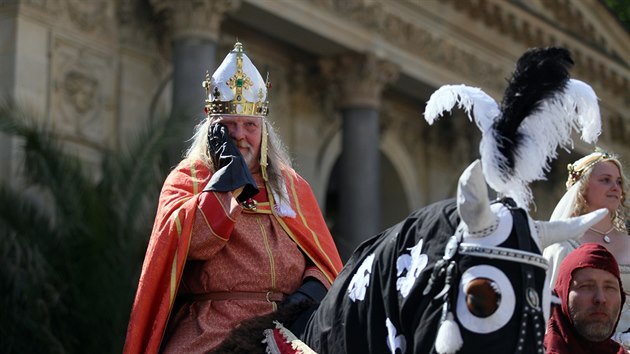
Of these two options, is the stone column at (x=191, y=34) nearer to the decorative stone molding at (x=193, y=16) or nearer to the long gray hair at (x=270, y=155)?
the decorative stone molding at (x=193, y=16)

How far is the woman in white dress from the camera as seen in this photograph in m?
5.80

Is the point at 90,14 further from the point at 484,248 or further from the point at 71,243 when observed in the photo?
the point at 484,248

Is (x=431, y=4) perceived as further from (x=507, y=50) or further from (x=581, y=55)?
(x=581, y=55)

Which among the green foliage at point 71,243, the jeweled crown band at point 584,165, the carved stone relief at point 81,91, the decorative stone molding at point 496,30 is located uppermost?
the decorative stone molding at point 496,30

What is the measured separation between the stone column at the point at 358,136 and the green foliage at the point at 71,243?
6.65 meters

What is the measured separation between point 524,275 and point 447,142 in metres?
20.8

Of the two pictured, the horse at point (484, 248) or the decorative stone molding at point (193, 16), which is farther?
the decorative stone molding at point (193, 16)

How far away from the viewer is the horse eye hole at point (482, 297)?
338 centimetres

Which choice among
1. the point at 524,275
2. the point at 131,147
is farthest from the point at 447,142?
the point at 524,275

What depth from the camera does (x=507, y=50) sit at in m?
→ 23.2

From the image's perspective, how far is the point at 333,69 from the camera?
63.8ft

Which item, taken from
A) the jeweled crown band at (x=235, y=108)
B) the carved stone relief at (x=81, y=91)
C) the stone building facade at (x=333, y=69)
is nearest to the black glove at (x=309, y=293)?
the jeweled crown band at (x=235, y=108)

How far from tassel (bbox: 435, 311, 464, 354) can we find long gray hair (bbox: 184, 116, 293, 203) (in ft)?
6.95

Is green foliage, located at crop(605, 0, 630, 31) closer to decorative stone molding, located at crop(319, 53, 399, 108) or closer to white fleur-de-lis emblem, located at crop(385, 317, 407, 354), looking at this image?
decorative stone molding, located at crop(319, 53, 399, 108)
